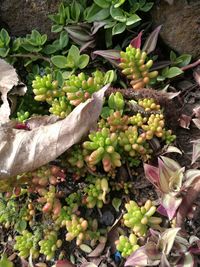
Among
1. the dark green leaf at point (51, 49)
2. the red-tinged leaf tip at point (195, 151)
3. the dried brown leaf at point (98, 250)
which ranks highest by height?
the dark green leaf at point (51, 49)

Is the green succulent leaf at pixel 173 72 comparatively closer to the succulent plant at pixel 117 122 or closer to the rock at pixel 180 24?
the rock at pixel 180 24

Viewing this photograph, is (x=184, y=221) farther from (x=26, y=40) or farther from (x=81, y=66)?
(x=26, y=40)

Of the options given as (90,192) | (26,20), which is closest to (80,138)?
(90,192)

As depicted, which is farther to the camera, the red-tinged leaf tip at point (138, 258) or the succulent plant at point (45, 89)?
the succulent plant at point (45, 89)

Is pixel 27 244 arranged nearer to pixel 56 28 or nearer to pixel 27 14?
pixel 56 28

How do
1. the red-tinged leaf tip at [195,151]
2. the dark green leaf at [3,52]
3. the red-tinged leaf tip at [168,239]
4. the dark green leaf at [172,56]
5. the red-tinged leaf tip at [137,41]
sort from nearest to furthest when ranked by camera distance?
the red-tinged leaf tip at [168,239], the red-tinged leaf tip at [195,151], the red-tinged leaf tip at [137,41], the dark green leaf at [172,56], the dark green leaf at [3,52]

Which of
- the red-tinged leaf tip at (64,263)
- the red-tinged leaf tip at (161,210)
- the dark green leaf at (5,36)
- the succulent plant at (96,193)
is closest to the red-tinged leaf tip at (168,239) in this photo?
the red-tinged leaf tip at (161,210)

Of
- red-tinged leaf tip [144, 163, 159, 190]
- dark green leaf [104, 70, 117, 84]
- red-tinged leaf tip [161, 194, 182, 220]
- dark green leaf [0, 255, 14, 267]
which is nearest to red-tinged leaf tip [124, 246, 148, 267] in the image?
red-tinged leaf tip [161, 194, 182, 220]

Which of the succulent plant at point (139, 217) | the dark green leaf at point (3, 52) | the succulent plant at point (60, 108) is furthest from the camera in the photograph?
the dark green leaf at point (3, 52)
